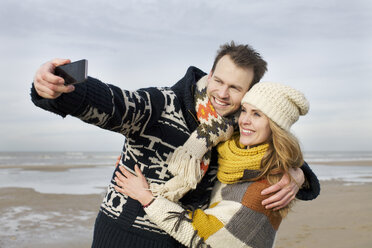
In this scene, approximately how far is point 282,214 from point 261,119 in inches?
25.6

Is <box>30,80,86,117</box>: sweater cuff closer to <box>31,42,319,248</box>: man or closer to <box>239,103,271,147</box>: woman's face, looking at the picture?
<box>31,42,319,248</box>: man

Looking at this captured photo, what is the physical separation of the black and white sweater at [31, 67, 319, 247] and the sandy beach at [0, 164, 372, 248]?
12.6 feet

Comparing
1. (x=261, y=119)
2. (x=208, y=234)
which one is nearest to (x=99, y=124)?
(x=208, y=234)

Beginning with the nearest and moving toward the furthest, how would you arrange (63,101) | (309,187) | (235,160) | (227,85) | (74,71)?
(74,71) → (63,101) → (235,160) → (227,85) → (309,187)

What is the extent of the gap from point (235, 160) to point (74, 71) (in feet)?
4.42

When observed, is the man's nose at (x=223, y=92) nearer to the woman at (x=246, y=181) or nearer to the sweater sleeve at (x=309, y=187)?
the woman at (x=246, y=181)

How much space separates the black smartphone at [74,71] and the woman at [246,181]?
0.94m

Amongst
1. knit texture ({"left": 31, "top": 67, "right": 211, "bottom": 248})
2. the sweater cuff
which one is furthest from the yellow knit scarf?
the sweater cuff

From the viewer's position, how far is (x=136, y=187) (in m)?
2.04

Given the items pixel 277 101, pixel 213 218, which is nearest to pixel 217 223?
pixel 213 218

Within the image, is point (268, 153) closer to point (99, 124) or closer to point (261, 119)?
point (261, 119)

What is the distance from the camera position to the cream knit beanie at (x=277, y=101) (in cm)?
234

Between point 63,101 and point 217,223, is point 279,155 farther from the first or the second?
point 63,101

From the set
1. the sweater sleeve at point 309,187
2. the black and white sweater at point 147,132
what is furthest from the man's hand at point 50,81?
the sweater sleeve at point 309,187
